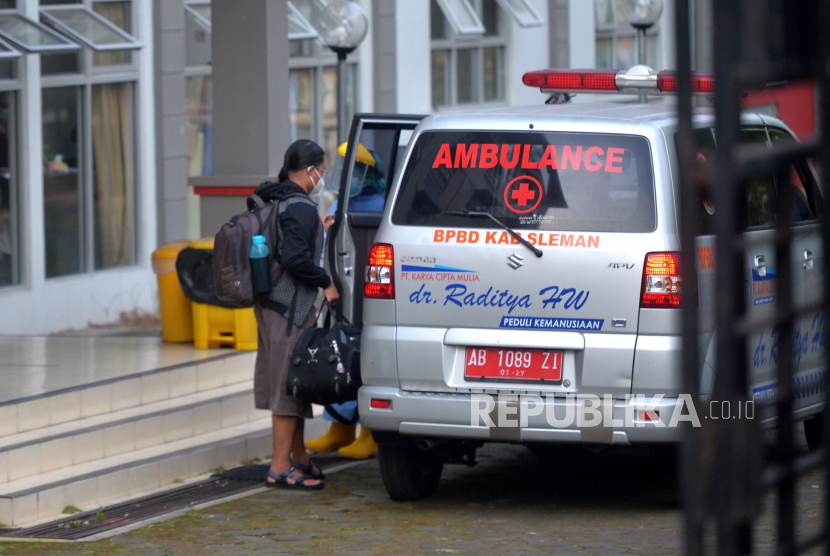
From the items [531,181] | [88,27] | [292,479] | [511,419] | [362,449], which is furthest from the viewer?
[88,27]

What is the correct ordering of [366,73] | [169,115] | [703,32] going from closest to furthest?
[703,32]
[169,115]
[366,73]

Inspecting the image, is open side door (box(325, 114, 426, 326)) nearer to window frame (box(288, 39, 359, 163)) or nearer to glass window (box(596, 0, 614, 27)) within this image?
window frame (box(288, 39, 359, 163))

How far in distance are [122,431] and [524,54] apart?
15516mm

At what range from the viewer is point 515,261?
5.62 metres

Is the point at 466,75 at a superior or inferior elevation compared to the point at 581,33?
inferior

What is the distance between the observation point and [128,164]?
13.0 meters

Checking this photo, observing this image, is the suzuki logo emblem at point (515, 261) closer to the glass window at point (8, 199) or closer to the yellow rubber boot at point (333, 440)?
the yellow rubber boot at point (333, 440)

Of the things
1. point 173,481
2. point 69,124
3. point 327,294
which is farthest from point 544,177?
point 69,124

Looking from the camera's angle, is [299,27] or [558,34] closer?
[299,27]

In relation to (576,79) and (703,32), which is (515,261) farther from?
(703,32)

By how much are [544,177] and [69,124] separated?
7.69 m

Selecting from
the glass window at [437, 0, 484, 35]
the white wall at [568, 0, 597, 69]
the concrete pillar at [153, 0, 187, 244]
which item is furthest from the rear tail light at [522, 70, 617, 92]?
the white wall at [568, 0, 597, 69]

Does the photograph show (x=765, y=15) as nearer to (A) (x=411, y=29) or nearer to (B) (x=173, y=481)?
(B) (x=173, y=481)

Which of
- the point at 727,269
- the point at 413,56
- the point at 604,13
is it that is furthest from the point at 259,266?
the point at 604,13
